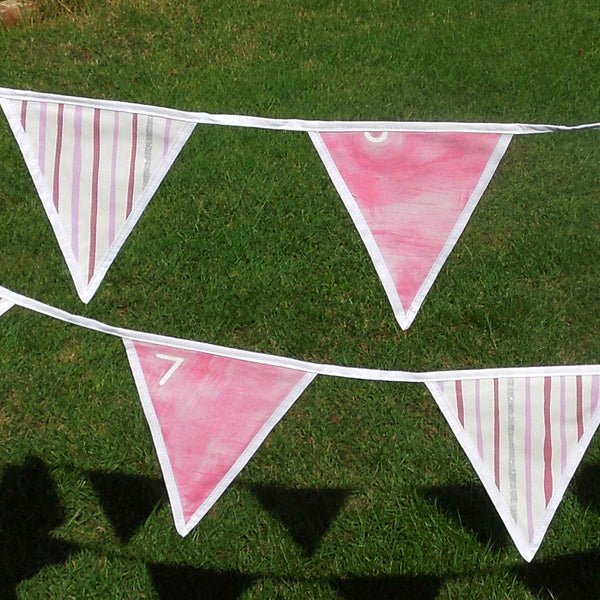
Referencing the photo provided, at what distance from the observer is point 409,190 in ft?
6.48

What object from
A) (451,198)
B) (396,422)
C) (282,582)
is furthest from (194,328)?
(451,198)

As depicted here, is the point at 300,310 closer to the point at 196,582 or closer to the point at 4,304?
the point at 196,582

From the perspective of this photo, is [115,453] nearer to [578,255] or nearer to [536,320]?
[536,320]

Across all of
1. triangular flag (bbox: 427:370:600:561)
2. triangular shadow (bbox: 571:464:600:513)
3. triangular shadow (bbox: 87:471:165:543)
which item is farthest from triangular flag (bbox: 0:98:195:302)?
triangular shadow (bbox: 571:464:600:513)

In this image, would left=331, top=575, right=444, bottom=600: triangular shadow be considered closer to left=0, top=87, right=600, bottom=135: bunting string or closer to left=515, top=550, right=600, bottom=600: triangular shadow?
left=515, top=550, right=600, bottom=600: triangular shadow

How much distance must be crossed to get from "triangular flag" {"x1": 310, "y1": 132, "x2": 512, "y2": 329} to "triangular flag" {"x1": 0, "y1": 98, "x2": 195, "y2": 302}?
16.0 inches

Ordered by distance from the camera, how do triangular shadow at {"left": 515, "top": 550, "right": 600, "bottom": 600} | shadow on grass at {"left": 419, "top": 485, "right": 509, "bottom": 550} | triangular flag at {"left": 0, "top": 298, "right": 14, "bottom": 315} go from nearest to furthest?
triangular flag at {"left": 0, "top": 298, "right": 14, "bottom": 315}, triangular shadow at {"left": 515, "top": 550, "right": 600, "bottom": 600}, shadow on grass at {"left": 419, "top": 485, "right": 509, "bottom": 550}

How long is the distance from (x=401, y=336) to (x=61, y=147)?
1865mm

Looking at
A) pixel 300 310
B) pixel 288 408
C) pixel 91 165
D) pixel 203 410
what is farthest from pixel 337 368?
pixel 300 310

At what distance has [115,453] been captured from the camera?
118 inches

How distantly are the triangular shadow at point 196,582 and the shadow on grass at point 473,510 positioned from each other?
2.30 ft

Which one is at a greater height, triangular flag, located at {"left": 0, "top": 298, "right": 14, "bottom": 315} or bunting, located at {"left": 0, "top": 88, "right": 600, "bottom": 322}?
bunting, located at {"left": 0, "top": 88, "right": 600, "bottom": 322}

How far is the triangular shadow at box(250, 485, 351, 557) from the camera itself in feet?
9.07

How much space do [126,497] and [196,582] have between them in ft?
1.35
